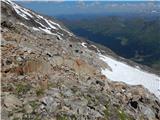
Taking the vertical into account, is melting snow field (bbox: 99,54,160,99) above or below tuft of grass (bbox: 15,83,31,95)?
below

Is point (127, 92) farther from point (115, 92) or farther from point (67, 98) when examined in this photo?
point (67, 98)

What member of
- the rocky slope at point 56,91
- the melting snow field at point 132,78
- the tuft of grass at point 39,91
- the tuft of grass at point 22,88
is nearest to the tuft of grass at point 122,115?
the rocky slope at point 56,91

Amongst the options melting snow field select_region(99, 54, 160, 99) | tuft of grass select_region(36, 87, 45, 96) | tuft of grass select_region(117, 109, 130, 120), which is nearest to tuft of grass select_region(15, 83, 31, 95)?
tuft of grass select_region(36, 87, 45, 96)

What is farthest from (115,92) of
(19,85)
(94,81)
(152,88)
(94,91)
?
(152,88)

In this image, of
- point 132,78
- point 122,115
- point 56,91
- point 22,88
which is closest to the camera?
point 22,88

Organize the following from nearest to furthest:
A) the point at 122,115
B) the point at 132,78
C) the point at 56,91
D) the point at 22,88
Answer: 1. the point at 22,88
2. the point at 56,91
3. the point at 122,115
4. the point at 132,78

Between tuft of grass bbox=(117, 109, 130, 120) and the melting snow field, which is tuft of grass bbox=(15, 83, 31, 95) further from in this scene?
the melting snow field

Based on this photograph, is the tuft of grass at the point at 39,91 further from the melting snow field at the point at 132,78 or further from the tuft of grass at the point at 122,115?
the melting snow field at the point at 132,78

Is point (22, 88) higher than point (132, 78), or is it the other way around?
point (22, 88)

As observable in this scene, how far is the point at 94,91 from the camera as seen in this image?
26.6 metres

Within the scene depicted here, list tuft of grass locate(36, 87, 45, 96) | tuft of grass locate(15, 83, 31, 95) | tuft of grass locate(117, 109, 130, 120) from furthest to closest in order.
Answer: tuft of grass locate(117, 109, 130, 120)
tuft of grass locate(36, 87, 45, 96)
tuft of grass locate(15, 83, 31, 95)

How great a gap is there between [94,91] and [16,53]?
5.56 meters

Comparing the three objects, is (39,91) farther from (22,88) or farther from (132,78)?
(132,78)

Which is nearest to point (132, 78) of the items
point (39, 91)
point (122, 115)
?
point (122, 115)
